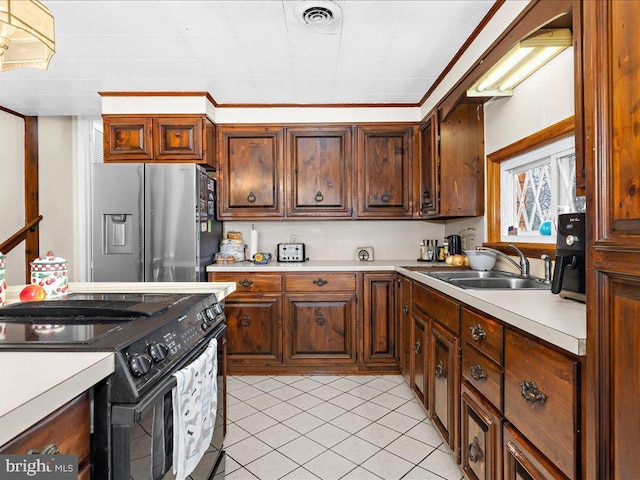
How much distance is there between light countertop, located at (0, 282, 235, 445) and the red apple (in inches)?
24.6

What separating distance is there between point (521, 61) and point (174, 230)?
2.49 metres

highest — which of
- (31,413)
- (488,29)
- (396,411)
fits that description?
(488,29)

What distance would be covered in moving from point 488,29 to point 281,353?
2.60 meters

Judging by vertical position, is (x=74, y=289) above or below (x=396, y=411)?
above

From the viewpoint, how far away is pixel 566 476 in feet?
3.20

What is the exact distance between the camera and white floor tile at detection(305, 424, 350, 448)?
210cm

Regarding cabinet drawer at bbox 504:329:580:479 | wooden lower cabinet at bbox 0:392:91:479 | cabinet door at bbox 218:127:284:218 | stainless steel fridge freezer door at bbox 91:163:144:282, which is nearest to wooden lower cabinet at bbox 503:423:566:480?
cabinet drawer at bbox 504:329:580:479

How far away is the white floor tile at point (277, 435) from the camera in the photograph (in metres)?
2.11

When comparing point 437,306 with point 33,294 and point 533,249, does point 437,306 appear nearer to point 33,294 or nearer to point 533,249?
point 533,249

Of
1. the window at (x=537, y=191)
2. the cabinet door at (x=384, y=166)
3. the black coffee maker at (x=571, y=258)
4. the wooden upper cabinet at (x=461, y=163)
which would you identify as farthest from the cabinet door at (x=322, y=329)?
the black coffee maker at (x=571, y=258)

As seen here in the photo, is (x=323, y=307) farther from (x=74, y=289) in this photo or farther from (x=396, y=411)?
(x=74, y=289)

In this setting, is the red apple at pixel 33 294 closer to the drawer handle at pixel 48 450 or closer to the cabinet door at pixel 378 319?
the drawer handle at pixel 48 450

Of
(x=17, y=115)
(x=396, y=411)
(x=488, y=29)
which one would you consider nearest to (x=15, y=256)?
(x=17, y=115)

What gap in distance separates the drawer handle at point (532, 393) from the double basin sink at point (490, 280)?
0.75 meters
